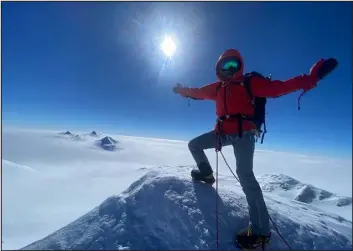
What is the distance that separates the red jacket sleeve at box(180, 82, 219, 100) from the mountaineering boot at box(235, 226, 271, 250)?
3.36 m

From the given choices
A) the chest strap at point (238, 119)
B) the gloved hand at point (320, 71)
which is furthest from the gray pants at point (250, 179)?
the gloved hand at point (320, 71)

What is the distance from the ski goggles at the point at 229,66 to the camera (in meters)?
6.25

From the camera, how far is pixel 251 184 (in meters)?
5.86

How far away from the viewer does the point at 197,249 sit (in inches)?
214

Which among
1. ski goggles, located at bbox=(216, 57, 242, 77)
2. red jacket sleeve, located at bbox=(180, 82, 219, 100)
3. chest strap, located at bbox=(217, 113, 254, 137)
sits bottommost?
chest strap, located at bbox=(217, 113, 254, 137)

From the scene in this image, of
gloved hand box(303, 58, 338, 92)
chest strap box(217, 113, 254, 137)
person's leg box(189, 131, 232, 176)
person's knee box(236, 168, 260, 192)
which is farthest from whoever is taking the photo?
person's leg box(189, 131, 232, 176)

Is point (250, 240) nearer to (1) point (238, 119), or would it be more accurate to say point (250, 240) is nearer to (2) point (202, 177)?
(2) point (202, 177)

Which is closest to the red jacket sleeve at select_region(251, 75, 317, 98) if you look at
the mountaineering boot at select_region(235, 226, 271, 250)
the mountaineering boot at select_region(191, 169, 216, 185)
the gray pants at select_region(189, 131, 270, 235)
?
the gray pants at select_region(189, 131, 270, 235)

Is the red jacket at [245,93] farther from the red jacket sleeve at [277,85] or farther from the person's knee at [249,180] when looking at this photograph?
the person's knee at [249,180]

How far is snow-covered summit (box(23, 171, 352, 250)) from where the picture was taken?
18.5ft

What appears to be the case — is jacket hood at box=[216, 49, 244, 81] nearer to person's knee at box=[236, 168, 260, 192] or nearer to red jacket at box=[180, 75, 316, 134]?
red jacket at box=[180, 75, 316, 134]

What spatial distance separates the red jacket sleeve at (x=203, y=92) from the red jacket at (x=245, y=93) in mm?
279

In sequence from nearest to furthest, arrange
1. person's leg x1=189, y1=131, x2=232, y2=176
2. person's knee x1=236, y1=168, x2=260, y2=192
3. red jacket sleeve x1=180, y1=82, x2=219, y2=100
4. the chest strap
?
1. person's knee x1=236, y1=168, x2=260, y2=192
2. the chest strap
3. person's leg x1=189, y1=131, x2=232, y2=176
4. red jacket sleeve x1=180, y1=82, x2=219, y2=100

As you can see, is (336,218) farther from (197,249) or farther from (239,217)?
(197,249)
